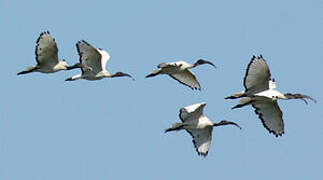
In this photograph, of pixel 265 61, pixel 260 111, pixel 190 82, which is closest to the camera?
pixel 265 61

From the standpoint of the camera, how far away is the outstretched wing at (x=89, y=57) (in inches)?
1115

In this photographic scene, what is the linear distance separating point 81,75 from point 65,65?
0.52 m

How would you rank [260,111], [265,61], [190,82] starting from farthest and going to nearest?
[190,82]
[260,111]
[265,61]

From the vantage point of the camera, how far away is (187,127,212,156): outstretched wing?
92.0 feet

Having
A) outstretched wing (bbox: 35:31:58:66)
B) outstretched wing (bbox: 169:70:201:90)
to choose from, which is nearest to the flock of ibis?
outstretched wing (bbox: 35:31:58:66)

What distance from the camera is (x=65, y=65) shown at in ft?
94.5

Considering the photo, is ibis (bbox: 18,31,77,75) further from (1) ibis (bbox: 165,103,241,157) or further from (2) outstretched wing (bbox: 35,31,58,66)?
(1) ibis (bbox: 165,103,241,157)

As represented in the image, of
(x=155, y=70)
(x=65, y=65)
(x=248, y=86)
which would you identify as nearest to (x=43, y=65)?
(x=65, y=65)

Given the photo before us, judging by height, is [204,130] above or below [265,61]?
below

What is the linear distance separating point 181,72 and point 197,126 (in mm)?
2801

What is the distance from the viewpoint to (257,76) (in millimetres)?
26766

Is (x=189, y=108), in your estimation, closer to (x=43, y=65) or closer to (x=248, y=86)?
(x=248, y=86)

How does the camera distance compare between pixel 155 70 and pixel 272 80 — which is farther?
pixel 155 70

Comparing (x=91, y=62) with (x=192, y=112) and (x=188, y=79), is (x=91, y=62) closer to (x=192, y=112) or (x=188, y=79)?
(x=188, y=79)
